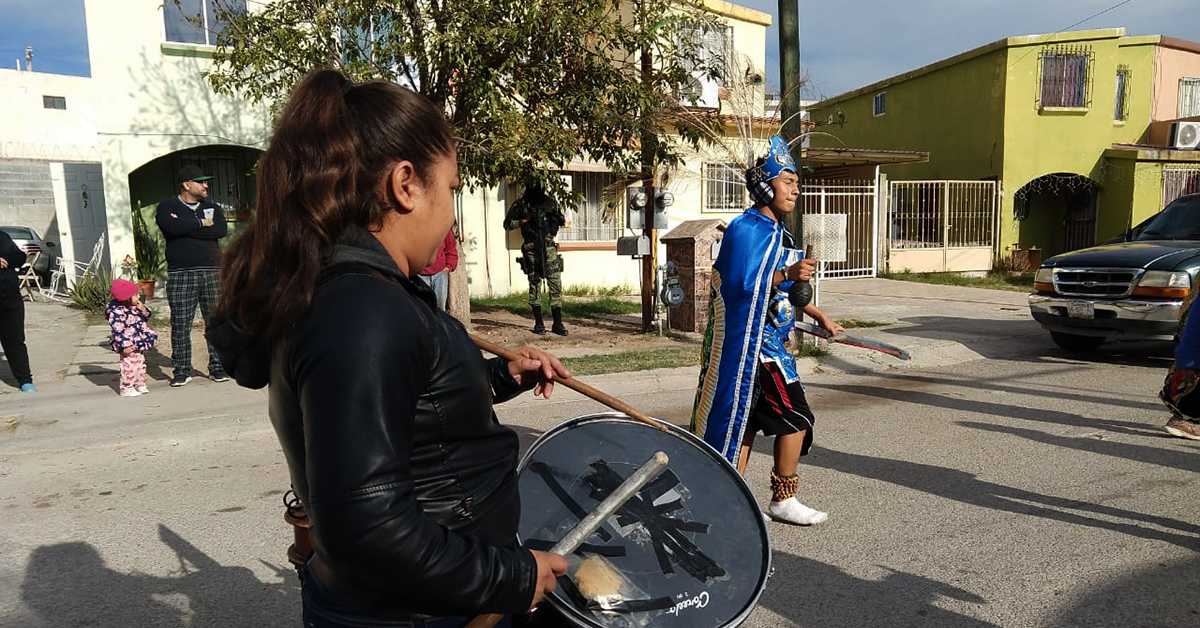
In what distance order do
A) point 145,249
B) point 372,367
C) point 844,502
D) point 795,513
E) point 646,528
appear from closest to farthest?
point 372,367 < point 646,528 < point 795,513 < point 844,502 < point 145,249

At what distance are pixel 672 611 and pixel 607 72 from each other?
7.90 m

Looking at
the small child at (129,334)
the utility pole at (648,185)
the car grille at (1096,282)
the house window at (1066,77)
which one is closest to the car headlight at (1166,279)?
the car grille at (1096,282)

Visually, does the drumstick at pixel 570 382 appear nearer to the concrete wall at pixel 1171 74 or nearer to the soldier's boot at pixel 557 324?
the soldier's boot at pixel 557 324

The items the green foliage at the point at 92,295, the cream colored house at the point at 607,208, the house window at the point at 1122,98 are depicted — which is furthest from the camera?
the house window at the point at 1122,98

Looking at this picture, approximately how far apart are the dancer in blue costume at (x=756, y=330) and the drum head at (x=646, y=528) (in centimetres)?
158

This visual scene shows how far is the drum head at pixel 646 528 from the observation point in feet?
5.62

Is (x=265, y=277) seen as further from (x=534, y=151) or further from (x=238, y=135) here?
(x=238, y=135)

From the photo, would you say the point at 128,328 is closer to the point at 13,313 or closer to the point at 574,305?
the point at 13,313

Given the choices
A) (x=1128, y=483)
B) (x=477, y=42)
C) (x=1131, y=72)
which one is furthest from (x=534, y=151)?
(x=1131, y=72)

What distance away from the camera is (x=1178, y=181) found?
20.5 meters

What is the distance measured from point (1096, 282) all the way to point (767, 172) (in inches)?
270

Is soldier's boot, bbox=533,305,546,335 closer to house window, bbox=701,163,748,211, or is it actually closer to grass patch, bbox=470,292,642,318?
grass patch, bbox=470,292,642,318

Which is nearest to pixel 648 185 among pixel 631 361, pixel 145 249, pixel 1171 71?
pixel 631 361

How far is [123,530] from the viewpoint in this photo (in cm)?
404
